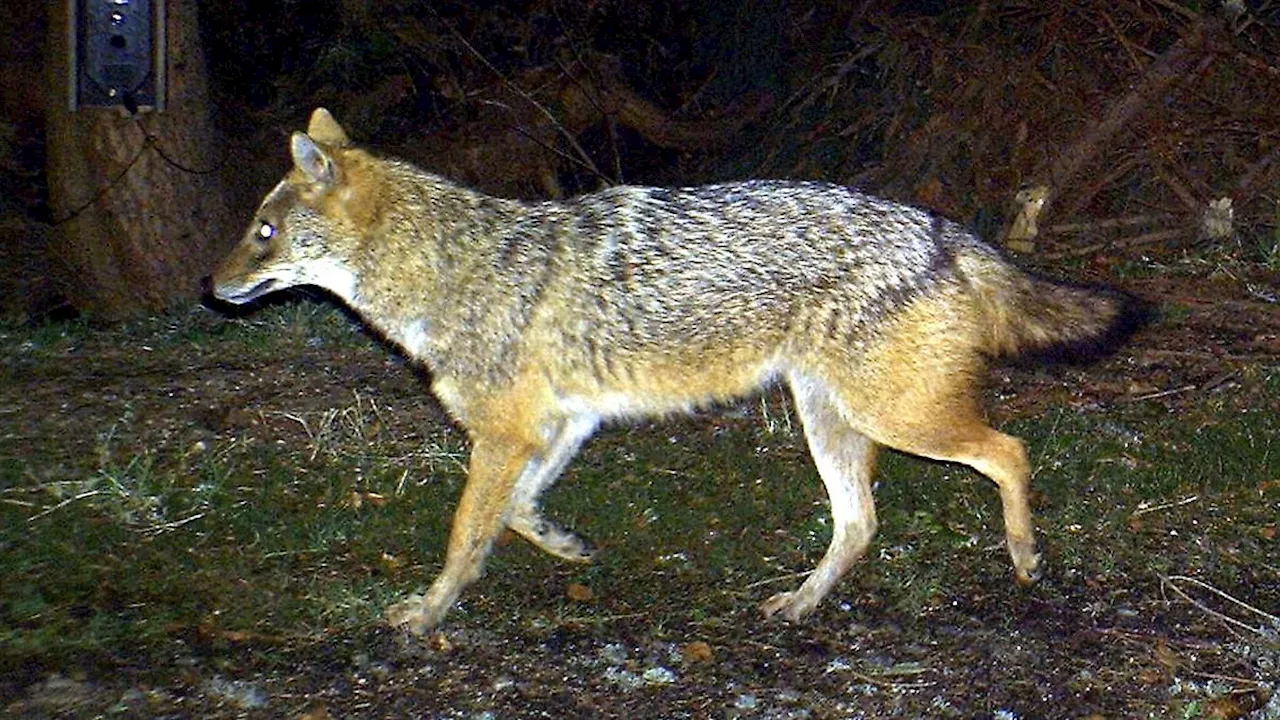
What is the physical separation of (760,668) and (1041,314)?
157 centimetres

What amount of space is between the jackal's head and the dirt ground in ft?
4.20

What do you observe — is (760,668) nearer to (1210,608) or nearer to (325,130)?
(1210,608)

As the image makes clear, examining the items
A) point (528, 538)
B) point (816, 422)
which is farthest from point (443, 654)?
point (816, 422)

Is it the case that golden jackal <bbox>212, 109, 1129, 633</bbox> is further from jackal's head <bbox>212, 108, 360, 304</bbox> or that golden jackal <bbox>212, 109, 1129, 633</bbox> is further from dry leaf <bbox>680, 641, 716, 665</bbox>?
dry leaf <bbox>680, 641, 716, 665</bbox>

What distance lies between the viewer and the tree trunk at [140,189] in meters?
8.73

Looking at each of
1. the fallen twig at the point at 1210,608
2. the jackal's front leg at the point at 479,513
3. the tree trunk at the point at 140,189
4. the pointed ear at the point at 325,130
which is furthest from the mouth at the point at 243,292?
the tree trunk at the point at 140,189

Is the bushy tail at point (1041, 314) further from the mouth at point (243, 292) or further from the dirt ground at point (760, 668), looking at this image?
the mouth at point (243, 292)

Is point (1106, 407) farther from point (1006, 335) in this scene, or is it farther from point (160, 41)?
point (160, 41)

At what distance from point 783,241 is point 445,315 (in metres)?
1.17

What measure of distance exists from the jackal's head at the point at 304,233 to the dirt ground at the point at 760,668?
4.20 feet

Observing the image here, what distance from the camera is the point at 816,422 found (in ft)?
17.4

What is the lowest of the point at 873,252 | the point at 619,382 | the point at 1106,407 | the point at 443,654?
the point at 1106,407

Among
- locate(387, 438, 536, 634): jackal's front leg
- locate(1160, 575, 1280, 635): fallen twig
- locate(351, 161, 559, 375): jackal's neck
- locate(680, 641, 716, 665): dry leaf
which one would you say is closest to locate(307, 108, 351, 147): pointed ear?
locate(351, 161, 559, 375): jackal's neck

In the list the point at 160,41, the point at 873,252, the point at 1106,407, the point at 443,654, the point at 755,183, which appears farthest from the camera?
the point at 160,41
